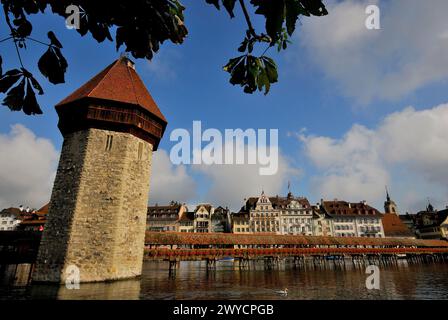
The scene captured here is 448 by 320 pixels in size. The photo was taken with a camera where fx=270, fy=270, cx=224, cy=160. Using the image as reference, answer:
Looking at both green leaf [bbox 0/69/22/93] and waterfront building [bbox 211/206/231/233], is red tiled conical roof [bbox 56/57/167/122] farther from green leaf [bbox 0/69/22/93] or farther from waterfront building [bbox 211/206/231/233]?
waterfront building [bbox 211/206/231/233]

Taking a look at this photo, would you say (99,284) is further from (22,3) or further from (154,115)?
(22,3)

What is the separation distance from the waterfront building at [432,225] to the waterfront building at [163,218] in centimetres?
6063

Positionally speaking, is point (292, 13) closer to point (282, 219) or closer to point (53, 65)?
point (53, 65)

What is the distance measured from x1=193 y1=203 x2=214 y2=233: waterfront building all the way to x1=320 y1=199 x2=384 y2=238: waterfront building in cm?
2539

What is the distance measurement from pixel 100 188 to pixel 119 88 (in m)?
6.92

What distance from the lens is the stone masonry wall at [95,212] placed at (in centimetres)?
1354

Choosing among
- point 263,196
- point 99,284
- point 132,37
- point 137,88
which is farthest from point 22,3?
point 263,196

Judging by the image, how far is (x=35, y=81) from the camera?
1.54 m

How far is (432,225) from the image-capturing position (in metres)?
66.2

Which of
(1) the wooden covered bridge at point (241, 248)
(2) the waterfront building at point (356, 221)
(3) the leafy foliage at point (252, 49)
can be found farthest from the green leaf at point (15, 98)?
(2) the waterfront building at point (356, 221)

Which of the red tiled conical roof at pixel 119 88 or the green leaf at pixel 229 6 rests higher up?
the red tiled conical roof at pixel 119 88

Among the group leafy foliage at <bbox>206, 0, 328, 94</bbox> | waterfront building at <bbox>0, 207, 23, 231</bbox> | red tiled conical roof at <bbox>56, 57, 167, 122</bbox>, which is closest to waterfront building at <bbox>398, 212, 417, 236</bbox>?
red tiled conical roof at <bbox>56, 57, 167, 122</bbox>

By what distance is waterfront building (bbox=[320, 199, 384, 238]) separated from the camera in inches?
2205

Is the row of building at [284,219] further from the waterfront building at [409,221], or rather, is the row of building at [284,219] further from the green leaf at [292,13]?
the green leaf at [292,13]
